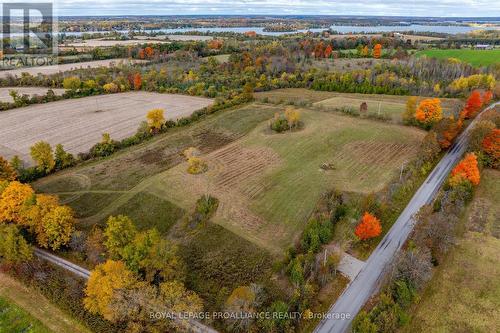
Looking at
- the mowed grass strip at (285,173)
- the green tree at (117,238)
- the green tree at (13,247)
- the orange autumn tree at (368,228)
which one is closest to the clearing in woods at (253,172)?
the mowed grass strip at (285,173)

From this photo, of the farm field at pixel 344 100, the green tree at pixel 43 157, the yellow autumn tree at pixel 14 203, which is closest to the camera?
the yellow autumn tree at pixel 14 203

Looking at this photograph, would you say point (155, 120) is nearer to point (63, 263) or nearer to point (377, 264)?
point (63, 263)

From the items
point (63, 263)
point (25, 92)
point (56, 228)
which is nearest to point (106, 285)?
point (63, 263)

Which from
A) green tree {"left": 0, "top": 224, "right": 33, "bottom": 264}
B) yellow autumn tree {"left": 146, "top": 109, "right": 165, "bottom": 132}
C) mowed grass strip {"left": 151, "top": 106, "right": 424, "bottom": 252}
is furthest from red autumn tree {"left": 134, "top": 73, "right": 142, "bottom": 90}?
green tree {"left": 0, "top": 224, "right": 33, "bottom": 264}

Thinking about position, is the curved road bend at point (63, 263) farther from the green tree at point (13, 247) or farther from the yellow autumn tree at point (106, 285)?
the yellow autumn tree at point (106, 285)

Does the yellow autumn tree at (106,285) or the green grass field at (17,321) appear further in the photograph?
the green grass field at (17,321)

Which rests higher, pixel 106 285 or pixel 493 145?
pixel 493 145

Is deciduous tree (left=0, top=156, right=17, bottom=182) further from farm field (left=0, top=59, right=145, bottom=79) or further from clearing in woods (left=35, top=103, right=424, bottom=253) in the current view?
farm field (left=0, top=59, right=145, bottom=79)
